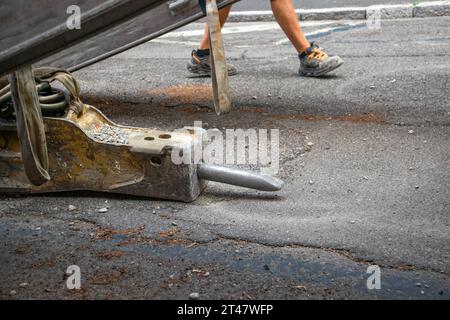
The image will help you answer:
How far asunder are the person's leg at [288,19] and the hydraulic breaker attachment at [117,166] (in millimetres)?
2127

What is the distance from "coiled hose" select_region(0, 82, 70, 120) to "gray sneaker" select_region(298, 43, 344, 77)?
242 cm

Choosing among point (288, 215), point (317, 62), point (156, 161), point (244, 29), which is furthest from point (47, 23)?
point (244, 29)

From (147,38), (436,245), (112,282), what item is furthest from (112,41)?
(436,245)

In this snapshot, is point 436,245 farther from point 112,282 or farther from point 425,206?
point 112,282

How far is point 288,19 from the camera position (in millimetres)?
5406

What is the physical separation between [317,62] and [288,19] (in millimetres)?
405

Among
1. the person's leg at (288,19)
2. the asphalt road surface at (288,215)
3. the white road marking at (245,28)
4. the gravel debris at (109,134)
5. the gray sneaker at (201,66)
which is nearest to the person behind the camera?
the asphalt road surface at (288,215)

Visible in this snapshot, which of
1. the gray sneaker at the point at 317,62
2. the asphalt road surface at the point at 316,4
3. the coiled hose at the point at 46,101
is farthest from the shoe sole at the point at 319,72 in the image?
the asphalt road surface at the point at 316,4

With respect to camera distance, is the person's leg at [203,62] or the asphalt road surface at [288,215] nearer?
the asphalt road surface at [288,215]

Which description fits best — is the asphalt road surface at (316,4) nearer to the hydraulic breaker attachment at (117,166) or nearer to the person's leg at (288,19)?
the person's leg at (288,19)

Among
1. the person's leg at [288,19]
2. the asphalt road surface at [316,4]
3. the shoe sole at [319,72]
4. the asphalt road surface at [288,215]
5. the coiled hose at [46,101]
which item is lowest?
the asphalt road surface at [288,215]

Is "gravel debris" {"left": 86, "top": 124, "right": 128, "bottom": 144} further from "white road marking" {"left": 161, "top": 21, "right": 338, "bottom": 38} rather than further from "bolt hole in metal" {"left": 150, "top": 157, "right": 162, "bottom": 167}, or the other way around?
"white road marking" {"left": 161, "top": 21, "right": 338, "bottom": 38}

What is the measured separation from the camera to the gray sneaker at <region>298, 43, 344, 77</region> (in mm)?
5469

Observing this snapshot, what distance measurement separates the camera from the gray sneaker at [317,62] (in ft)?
17.9
